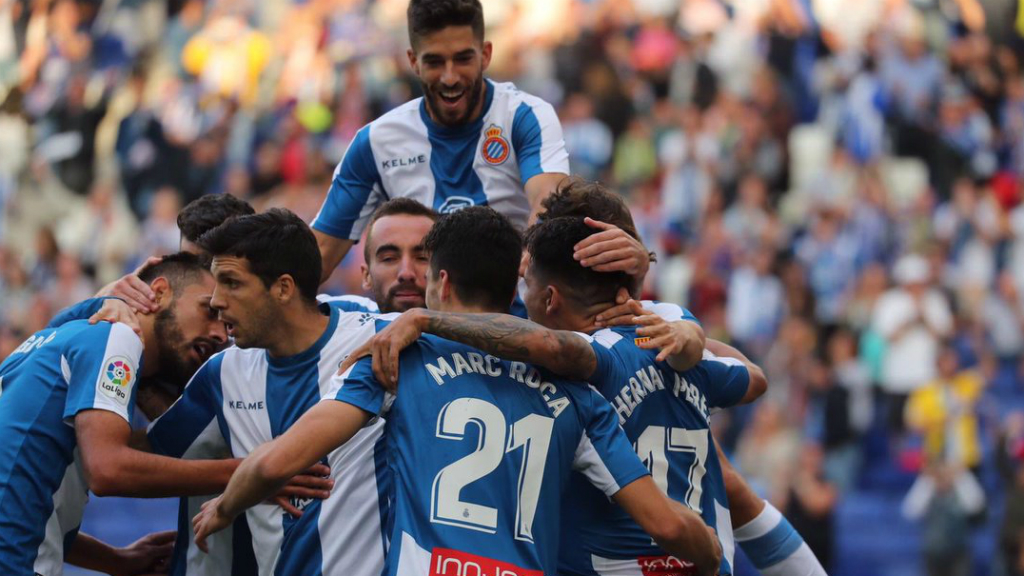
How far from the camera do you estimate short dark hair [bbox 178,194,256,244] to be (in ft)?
20.9

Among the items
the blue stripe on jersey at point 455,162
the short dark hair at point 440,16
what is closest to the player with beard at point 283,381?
the blue stripe on jersey at point 455,162

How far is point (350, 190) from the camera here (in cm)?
725

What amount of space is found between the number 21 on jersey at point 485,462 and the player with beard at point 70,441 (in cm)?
Result: 106

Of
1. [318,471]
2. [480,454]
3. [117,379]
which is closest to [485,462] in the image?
[480,454]

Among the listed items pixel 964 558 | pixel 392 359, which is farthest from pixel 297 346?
pixel 964 558

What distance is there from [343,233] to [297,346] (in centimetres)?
192

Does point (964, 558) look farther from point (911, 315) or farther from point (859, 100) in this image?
point (859, 100)

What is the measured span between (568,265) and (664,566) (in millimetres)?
1190

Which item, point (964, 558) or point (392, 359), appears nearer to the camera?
point (392, 359)

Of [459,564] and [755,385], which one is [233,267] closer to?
[459,564]

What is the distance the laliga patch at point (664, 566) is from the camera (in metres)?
5.29

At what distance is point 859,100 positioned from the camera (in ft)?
55.6

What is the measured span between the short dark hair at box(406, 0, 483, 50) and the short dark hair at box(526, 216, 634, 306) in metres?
1.66

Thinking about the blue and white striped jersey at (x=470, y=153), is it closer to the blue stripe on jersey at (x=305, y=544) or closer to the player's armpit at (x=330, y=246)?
the player's armpit at (x=330, y=246)
